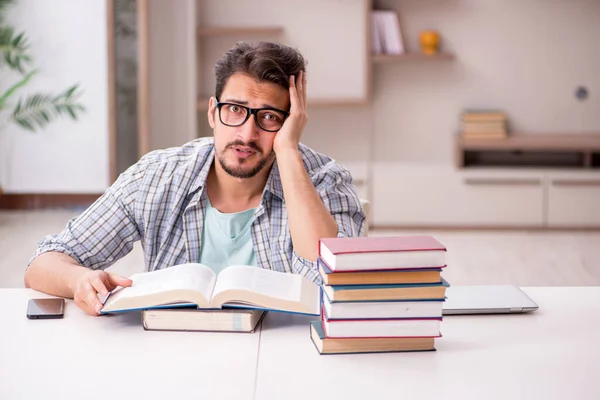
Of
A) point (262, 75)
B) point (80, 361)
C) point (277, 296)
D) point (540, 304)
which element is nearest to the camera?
point (80, 361)

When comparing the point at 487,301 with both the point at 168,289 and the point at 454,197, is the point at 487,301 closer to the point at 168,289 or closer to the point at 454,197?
the point at 168,289

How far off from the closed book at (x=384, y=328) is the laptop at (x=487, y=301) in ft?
0.78

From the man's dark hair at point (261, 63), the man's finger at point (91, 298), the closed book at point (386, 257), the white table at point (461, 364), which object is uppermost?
the man's dark hair at point (261, 63)

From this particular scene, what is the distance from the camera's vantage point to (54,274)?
6.02 ft

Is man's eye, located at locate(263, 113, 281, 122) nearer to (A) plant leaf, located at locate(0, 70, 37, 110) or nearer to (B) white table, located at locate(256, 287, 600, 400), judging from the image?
(B) white table, located at locate(256, 287, 600, 400)

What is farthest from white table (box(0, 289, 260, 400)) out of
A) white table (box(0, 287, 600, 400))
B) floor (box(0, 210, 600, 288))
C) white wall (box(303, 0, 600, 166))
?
white wall (box(303, 0, 600, 166))

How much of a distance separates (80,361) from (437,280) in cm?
62

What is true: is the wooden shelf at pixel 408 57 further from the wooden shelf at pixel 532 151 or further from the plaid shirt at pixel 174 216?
the plaid shirt at pixel 174 216

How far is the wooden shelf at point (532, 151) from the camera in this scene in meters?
5.26

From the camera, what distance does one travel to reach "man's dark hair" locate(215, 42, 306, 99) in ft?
6.93

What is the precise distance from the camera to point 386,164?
5.46 metres

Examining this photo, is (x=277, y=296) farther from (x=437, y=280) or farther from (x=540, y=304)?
(x=540, y=304)

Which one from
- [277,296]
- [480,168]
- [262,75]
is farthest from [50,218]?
[277,296]

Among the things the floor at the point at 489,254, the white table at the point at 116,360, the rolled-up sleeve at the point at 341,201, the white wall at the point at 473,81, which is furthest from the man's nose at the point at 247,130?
the white wall at the point at 473,81
